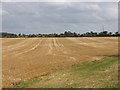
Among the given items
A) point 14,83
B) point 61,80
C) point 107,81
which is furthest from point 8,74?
point 107,81

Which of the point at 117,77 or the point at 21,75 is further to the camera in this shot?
the point at 21,75

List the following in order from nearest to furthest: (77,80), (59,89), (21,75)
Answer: (59,89) < (77,80) < (21,75)

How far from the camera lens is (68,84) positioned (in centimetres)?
1007

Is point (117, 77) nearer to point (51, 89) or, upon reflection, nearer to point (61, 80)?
point (61, 80)

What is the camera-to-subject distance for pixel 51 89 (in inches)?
368

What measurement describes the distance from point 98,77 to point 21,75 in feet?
14.4

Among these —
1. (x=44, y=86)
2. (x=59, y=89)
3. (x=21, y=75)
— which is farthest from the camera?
(x=21, y=75)

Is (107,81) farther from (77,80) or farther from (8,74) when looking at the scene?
(8,74)

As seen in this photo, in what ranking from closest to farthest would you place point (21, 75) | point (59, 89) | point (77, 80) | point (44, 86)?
point (59, 89) → point (44, 86) → point (77, 80) → point (21, 75)

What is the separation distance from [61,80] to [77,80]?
789 millimetres

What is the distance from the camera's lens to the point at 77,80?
10.8 meters

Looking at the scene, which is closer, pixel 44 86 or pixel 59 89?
pixel 59 89

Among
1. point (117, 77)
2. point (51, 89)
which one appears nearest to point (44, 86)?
point (51, 89)

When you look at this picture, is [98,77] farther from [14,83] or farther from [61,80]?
[14,83]
